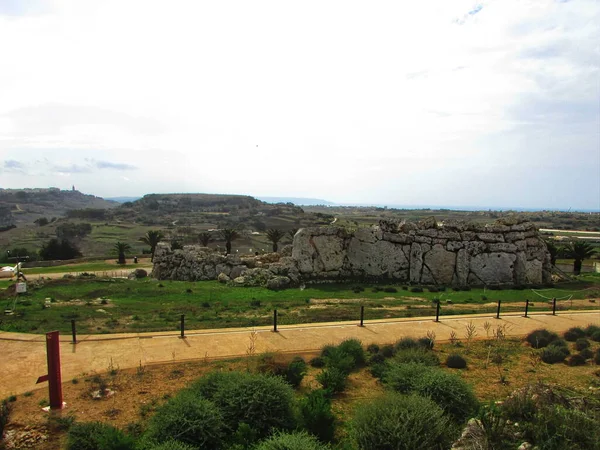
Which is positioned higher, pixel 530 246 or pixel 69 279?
pixel 530 246

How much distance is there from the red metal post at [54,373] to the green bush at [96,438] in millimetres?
1629

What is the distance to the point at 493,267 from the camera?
30.4 metres

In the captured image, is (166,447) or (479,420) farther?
(479,420)

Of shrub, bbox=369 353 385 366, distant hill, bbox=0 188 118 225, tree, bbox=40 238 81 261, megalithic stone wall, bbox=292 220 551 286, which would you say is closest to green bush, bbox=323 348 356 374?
shrub, bbox=369 353 385 366

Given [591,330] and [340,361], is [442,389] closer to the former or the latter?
[340,361]

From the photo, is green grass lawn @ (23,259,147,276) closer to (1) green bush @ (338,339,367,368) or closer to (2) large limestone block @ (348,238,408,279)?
(2) large limestone block @ (348,238,408,279)

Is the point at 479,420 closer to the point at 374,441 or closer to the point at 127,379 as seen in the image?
the point at 374,441

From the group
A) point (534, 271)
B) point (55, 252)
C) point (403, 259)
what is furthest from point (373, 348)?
point (55, 252)

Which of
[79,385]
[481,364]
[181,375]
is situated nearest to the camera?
[79,385]

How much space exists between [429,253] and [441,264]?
1.26 metres

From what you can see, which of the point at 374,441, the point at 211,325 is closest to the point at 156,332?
the point at 211,325

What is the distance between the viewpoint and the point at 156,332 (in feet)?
51.3

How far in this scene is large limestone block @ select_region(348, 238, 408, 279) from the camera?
105ft

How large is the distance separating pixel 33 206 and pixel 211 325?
602ft
